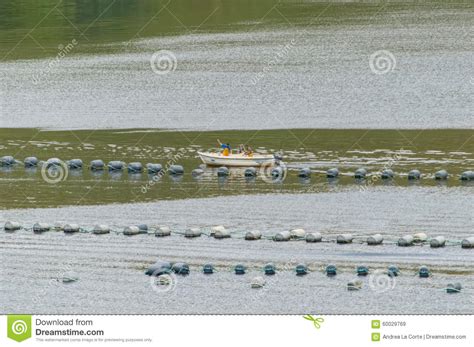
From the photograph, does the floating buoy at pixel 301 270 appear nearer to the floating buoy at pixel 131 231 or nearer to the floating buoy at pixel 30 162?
the floating buoy at pixel 131 231

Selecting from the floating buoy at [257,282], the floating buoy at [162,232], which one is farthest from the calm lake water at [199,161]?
the floating buoy at [257,282]

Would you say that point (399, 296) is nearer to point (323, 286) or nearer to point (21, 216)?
point (323, 286)

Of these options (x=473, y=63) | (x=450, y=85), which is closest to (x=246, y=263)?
(x=450, y=85)

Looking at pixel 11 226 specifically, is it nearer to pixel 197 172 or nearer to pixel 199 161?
pixel 197 172

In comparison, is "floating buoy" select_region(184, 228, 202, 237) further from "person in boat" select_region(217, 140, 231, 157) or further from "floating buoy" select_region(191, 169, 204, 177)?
"person in boat" select_region(217, 140, 231, 157)

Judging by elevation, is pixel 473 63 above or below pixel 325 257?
above

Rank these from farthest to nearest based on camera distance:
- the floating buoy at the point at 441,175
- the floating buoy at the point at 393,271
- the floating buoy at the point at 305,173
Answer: the floating buoy at the point at 305,173 → the floating buoy at the point at 441,175 → the floating buoy at the point at 393,271
